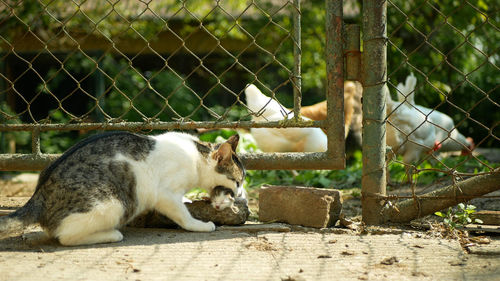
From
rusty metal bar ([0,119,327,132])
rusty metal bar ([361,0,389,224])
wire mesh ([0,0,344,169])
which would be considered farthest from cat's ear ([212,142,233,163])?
wire mesh ([0,0,344,169])

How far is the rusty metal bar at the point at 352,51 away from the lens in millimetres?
2725

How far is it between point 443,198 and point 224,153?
3.93 ft

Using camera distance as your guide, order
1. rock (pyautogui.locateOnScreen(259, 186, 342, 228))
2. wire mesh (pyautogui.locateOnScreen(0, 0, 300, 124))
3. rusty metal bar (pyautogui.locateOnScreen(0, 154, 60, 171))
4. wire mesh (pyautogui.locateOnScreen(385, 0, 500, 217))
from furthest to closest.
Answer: wire mesh (pyautogui.locateOnScreen(0, 0, 300, 124)) < wire mesh (pyautogui.locateOnScreen(385, 0, 500, 217)) < rusty metal bar (pyautogui.locateOnScreen(0, 154, 60, 171)) < rock (pyautogui.locateOnScreen(259, 186, 342, 228))

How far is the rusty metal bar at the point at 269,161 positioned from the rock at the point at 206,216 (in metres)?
0.24

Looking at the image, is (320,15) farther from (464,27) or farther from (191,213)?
(191,213)

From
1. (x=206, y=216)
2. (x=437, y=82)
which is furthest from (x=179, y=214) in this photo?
(x=437, y=82)

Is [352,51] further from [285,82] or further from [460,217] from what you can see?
[460,217]

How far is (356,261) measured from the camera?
7.21 ft

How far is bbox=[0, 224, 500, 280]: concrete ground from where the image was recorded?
2012mm

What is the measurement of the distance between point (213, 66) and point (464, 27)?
5.41 meters

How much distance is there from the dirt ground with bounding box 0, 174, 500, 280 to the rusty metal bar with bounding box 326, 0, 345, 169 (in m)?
0.45

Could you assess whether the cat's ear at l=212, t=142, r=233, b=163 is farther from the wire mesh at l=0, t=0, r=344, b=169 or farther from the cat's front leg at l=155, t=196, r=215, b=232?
the wire mesh at l=0, t=0, r=344, b=169

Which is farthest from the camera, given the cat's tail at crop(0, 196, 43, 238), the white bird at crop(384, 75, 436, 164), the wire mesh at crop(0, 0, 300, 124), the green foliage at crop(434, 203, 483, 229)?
the wire mesh at crop(0, 0, 300, 124)

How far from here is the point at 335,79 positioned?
273 cm
